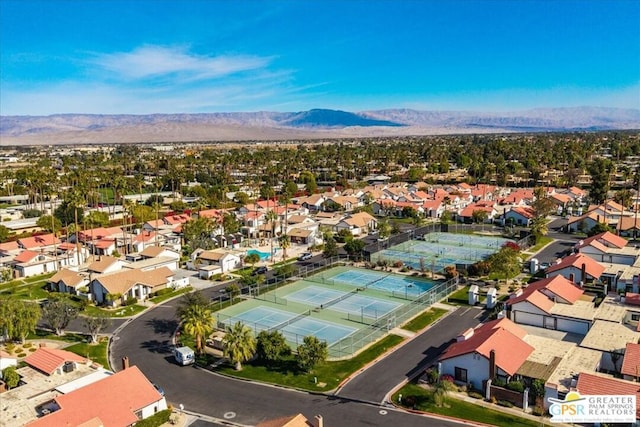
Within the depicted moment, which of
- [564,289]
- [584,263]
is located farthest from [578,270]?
[564,289]

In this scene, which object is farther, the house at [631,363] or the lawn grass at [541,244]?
the lawn grass at [541,244]

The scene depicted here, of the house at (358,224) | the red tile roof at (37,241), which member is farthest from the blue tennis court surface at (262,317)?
the red tile roof at (37,241)

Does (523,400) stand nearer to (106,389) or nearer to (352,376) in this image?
(352,376)

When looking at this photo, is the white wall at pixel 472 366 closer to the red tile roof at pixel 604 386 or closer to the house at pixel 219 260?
the red tile roof at pixel 604 386

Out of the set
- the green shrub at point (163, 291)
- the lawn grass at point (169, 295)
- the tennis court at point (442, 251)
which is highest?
the tennis court at point (442, 251)

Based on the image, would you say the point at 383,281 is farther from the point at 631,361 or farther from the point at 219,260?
the point at 631,361

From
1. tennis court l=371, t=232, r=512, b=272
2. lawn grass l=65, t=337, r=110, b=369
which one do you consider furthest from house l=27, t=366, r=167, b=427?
tennis court l=371, t=232, r=512, b=272
